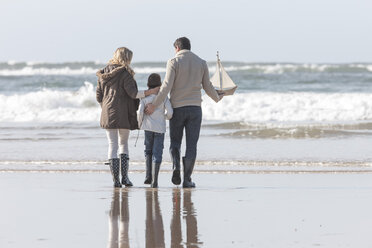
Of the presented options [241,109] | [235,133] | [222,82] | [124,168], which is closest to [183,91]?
[222,82]

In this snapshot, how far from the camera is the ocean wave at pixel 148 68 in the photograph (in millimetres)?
51125

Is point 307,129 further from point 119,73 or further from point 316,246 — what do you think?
point 316,246

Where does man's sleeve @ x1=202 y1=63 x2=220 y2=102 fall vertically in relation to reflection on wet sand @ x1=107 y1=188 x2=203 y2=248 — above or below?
above

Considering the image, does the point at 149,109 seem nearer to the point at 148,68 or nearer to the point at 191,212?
the point at 191,212

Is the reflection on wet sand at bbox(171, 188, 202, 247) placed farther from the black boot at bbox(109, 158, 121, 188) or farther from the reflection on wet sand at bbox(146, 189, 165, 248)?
the black boot at bbox(109, 158, 121, 188)

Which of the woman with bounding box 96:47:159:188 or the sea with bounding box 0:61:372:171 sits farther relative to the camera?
the sea with bounding box 0:61:372:171

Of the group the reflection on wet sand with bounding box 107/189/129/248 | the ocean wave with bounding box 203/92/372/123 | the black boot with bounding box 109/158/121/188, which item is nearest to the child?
the black boot with bounding box 109/158/121/188

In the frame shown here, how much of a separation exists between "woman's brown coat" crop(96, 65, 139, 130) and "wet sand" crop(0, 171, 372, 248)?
0.69 m

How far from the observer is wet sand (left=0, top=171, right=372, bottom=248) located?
539 cm

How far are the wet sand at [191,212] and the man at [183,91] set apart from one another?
1.81ft

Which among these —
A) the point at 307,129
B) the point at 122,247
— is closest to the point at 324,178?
the point at 122,247

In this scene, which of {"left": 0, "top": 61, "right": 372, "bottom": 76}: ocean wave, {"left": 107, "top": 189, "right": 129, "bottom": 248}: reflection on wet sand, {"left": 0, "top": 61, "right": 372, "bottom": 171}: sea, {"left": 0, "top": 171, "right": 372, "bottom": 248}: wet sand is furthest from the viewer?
{"left": 0, "top": 61, "right": 372, "bottom": 76}: ocean wave

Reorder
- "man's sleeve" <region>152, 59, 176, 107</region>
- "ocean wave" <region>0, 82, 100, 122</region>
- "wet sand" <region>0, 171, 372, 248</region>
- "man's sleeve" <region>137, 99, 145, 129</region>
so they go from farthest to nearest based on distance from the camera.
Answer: "ocean wave" <region>0, 82, 100, 122</region> < "man's sleeve" <region>137, 99, 145, 129</region> < "man's sleeve" <region>152, 59, 176, 107</region> < "wet sand" <region>0, 171, 372, 248</region>

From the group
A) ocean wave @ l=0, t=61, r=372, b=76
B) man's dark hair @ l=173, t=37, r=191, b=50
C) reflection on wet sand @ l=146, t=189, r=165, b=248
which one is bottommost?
reflection on wet sand @ l=146, t=189, r=165, b=248
